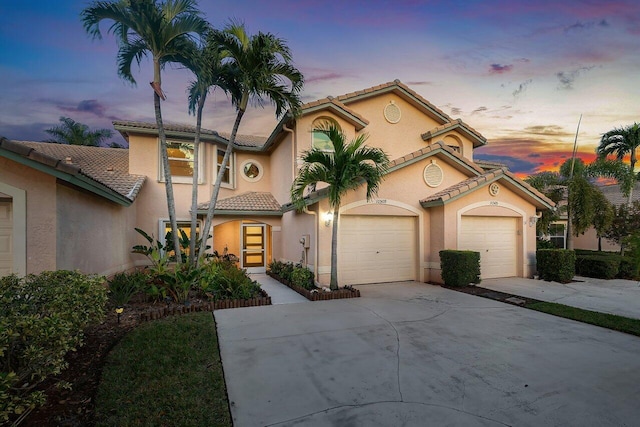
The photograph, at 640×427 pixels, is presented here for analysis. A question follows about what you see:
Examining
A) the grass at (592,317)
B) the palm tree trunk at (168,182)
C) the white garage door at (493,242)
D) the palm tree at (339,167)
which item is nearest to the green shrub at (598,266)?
the white garage door at (493,242)

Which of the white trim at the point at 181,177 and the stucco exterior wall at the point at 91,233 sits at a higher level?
the white trim at the point at 181,177

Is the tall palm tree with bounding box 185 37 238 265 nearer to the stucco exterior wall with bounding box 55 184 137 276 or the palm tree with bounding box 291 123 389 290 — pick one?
the stucco exterior wall with bounding box 55 184 137 276

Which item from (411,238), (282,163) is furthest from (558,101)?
(282,163)

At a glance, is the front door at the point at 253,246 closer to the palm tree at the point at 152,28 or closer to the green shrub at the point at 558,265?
the palm tree at the point at 152,28

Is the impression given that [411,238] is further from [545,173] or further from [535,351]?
[545,173]

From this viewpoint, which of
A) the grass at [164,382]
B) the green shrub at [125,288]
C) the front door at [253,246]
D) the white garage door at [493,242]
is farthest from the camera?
the front door at [253,246]

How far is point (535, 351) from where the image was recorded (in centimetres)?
520

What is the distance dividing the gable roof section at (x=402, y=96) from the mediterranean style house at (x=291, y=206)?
56 mm

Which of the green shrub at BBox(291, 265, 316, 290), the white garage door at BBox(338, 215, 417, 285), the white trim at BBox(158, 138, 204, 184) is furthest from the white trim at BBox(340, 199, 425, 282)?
the white trim at BBox(158, 138, 204, 184)

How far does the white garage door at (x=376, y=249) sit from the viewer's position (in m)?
10.7

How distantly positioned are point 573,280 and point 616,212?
868cm

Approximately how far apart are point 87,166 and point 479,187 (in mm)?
16538

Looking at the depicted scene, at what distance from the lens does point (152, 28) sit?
825 cm

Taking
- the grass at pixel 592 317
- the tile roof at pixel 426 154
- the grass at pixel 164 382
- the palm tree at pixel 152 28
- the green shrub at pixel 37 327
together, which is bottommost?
the grass at pixel 592 317
